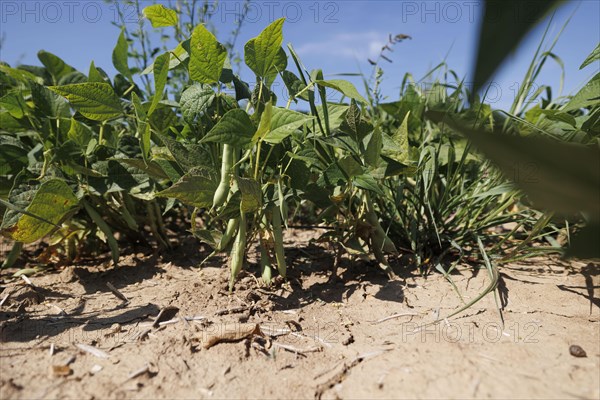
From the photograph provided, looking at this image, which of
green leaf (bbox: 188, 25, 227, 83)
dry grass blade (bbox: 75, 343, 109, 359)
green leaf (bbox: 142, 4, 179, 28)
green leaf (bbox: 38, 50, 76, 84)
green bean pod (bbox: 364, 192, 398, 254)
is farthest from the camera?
green leaf (bbox: 38, 50, 76, 84)

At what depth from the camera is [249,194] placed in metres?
1.03

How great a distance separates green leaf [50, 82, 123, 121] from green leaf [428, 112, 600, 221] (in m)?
1.00

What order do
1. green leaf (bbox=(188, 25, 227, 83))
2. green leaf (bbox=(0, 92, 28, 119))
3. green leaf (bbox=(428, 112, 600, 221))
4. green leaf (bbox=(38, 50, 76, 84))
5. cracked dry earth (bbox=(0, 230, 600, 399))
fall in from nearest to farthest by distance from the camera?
1. green leaf (bbox=(428, 112, 600, 221))
2. cracked dry earth (bbox=(0, 230, 600, 399))
3. green leaf (bbox=(188, 25, 227, 83))
4. green leaf (bbox=(0, 92, 28, 119))
5. green leaf (bbox=(38, 50, 76, 84))

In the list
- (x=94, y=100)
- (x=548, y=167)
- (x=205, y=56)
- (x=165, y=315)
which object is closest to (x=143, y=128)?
(x=94, y=100)

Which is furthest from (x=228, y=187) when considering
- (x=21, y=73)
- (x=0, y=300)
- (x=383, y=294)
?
(x=21, y=73)

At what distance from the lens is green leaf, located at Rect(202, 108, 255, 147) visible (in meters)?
0.96

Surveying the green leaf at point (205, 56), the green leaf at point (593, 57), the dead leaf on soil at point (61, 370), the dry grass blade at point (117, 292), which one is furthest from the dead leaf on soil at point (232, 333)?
the green leaf at point (593, 57)

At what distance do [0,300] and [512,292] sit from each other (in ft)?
4.30

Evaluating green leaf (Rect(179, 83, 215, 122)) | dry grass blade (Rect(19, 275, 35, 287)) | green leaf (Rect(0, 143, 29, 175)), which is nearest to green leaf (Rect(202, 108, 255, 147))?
green leaf (Rect(179, 83, 215, 122))

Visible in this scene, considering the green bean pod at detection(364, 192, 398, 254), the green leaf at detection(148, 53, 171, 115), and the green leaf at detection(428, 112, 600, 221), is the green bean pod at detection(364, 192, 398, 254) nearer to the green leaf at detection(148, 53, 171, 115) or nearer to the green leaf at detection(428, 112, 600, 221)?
the green leaf at detection(148, 53, 171, 115)

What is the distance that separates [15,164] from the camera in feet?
4.84

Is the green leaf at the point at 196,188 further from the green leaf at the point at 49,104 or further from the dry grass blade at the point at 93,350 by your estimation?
the green leaf at the point at 49,104

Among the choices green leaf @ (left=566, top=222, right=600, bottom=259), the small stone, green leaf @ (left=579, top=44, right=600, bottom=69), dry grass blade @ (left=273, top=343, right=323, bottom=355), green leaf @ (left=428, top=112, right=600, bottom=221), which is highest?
green leaf @ (left=579, top=44, right=600, bottom=69)

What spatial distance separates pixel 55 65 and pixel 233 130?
989mm
